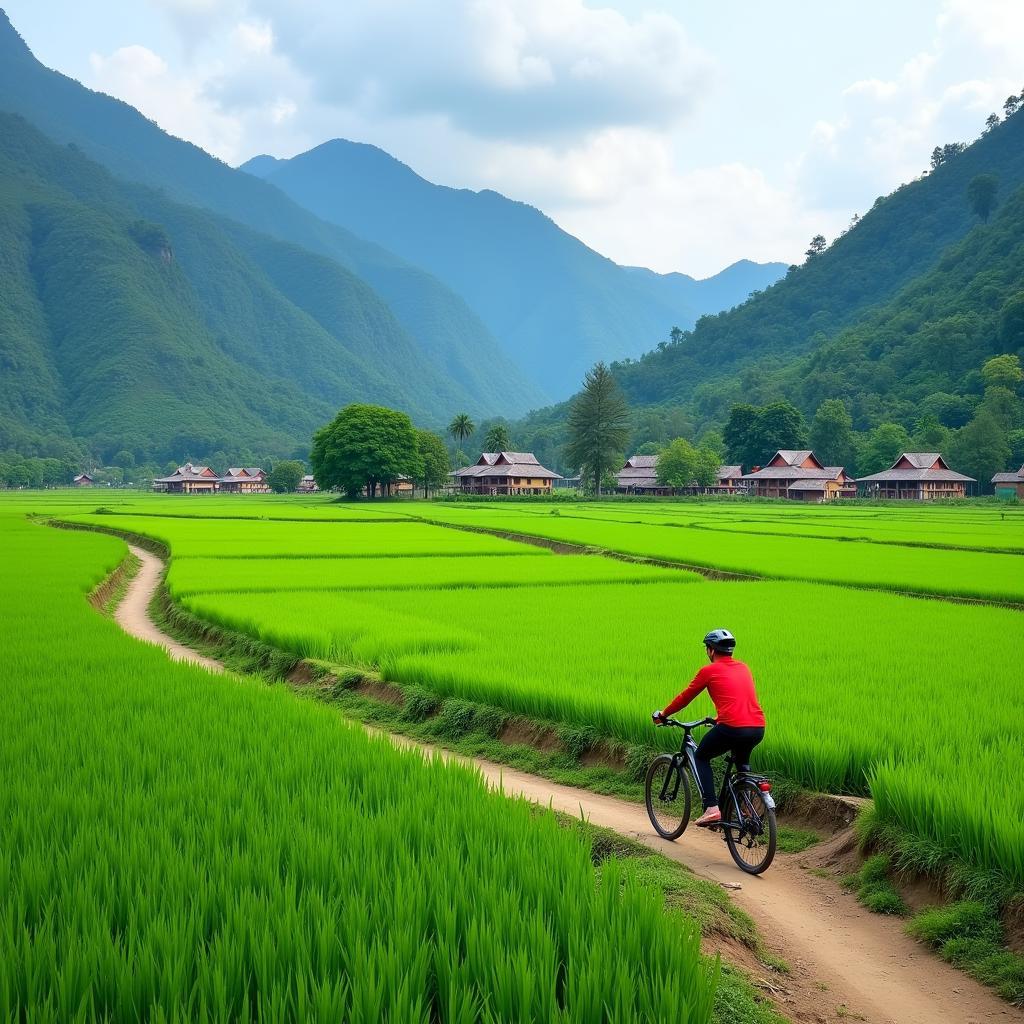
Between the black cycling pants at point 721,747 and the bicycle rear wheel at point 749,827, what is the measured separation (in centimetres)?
18

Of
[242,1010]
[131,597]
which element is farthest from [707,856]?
[131,597]

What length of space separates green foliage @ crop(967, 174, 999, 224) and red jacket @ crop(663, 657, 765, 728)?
572 feet

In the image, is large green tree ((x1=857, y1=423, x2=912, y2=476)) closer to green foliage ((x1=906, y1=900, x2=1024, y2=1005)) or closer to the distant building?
the distant building

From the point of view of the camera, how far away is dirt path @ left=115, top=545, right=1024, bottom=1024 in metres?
5.31

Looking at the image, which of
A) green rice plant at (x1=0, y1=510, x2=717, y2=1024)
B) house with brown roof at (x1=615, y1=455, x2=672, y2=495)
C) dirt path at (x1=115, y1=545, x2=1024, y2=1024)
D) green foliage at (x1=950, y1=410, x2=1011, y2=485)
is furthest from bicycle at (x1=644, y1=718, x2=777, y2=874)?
house with brown roof at (x1=615, y1=455, x2=672, y2=495)

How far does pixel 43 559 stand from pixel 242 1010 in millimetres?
30240

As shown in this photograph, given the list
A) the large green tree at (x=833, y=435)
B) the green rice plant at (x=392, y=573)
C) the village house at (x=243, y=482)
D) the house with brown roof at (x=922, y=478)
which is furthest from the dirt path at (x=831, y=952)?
the village house at (x=243, y=482)

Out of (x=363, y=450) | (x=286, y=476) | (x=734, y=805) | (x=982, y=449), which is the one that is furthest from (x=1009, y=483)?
(x=286, y=476)

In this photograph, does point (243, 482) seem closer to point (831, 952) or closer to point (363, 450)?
point (363, 450)

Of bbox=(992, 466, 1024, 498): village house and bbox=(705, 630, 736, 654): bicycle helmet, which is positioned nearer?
bbox=(705, 630, 736, 654): bicycle helmet

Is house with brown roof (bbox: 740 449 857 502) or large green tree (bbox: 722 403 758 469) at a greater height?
large green tree (bbox: 722 403 758 469)

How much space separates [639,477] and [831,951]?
128473 mm

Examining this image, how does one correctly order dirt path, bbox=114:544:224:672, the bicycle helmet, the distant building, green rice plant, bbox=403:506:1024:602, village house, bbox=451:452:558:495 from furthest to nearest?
the distant building
village house, bbox=451:452:558:495
green rice plant, bbox=403:506:1024:602
dirt path, bbox=114:544:224:672
the bicycle helmet

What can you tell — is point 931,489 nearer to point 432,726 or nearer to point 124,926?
point 432,726
